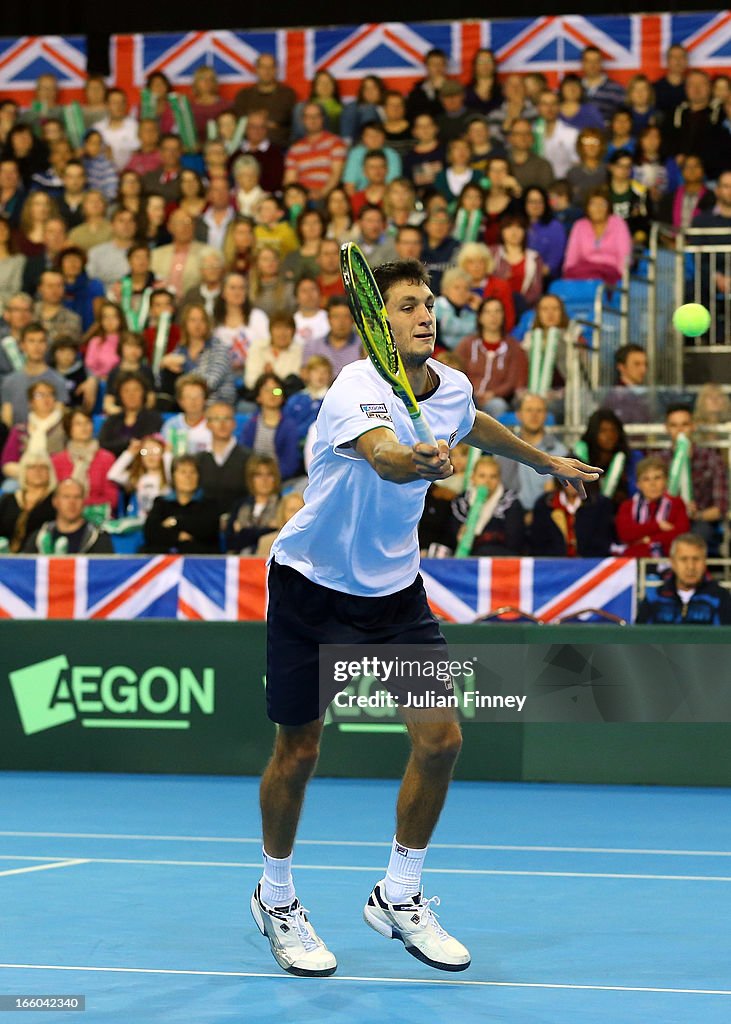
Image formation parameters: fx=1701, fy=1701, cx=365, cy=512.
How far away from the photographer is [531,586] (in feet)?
37.5

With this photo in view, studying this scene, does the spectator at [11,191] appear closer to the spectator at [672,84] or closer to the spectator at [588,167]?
the spectator at [588,167]

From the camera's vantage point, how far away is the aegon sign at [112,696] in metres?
11.1

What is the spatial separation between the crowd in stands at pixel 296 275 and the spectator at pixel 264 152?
0.04 metres

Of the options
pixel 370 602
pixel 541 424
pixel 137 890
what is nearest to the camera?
pixel 370 602

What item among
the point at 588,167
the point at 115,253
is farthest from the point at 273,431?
the point at 588,167

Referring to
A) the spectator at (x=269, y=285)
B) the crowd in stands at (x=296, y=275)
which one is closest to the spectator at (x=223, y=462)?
the crowd in stands at (x=296, y=275)

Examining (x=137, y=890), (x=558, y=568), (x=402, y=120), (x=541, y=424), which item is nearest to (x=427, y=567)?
(x=558, y=568)

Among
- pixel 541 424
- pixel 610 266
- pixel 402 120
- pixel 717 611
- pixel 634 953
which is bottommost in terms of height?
pixel 634 953

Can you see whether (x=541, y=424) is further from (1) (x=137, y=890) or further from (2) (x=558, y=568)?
(1) (x=137, y=890)

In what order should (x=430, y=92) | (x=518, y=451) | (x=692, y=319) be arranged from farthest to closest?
(x=430, y=92)
(x=692, y=319)
(x=518, y=451)

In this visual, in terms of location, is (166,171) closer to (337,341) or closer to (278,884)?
(337,341)

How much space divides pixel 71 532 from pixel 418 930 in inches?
305

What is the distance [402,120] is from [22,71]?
17.0ft

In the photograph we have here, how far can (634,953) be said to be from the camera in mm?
5988
